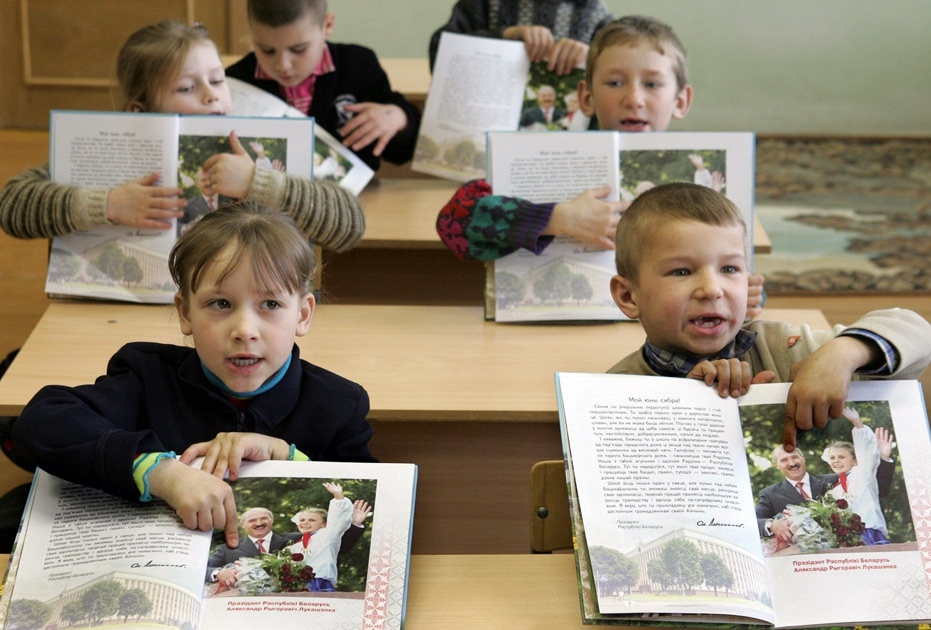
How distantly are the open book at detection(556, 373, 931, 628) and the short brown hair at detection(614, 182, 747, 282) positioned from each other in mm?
300

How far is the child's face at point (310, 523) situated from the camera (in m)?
1.18

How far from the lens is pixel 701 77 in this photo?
18.5 feet

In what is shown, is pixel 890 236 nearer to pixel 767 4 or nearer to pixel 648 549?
pixel 767 4

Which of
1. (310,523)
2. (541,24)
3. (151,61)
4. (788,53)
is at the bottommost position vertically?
(310,523)

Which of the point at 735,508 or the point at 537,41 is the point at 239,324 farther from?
the point at 537,41

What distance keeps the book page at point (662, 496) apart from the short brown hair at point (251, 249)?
39 centimetres

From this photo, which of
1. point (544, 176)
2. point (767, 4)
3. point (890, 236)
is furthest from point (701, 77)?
point (544, 176)

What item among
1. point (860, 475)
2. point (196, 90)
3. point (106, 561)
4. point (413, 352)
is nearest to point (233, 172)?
point (196, 90)

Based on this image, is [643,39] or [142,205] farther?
[643,39]

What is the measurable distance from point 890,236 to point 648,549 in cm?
354

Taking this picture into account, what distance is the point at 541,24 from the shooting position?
2.96 metres

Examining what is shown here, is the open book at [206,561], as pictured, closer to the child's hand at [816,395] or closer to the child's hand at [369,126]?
the child's hand at [816,395]

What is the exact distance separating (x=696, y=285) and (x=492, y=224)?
65 centimetres

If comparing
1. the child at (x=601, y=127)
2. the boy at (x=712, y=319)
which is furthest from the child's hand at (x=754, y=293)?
the boy at (x=712, y=319)
